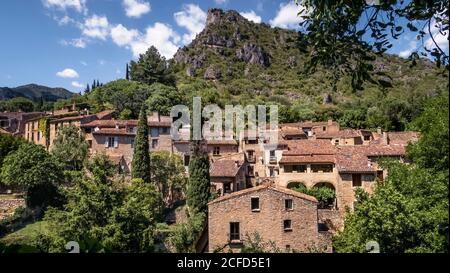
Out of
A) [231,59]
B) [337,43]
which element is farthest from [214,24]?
[337,43]

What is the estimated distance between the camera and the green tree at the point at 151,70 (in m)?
71.6

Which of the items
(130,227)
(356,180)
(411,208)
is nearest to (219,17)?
(356,180)

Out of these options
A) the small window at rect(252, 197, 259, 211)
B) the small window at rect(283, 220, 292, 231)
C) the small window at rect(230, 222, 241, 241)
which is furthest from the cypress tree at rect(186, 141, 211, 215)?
the small window at rect(283, 220, 292, 231)

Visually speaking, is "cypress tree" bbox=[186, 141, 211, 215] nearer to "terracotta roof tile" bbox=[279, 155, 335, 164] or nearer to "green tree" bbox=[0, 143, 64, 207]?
"terracotta roof tile" bbox=[279, 155, 335, 164]

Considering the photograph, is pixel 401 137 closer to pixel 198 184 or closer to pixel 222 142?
pixel 222 142

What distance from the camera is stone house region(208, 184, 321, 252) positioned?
2252 cm

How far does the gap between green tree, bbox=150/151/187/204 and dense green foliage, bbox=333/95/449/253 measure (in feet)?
61.4

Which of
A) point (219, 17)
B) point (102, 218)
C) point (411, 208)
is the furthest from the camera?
point (219, 17)

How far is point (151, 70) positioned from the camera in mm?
71688

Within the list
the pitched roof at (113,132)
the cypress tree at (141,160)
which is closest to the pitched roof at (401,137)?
the cypress tree at (141,160)

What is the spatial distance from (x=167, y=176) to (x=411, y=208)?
81.6 feet

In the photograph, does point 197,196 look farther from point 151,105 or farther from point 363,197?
point 151,105

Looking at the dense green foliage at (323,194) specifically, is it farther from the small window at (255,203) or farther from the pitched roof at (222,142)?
the pitched roof at (222,142)

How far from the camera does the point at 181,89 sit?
255ft
